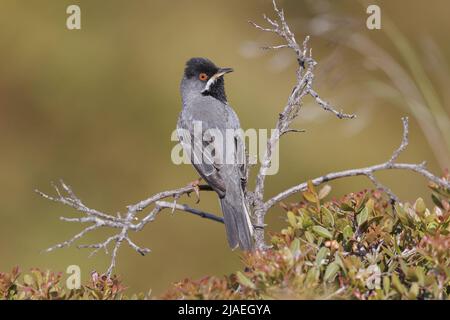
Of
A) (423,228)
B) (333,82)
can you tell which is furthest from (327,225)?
(333,82)

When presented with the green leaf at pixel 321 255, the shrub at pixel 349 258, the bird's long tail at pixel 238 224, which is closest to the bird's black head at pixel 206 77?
the bird's long tail at pixel 238 224

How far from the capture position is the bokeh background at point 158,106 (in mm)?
6992

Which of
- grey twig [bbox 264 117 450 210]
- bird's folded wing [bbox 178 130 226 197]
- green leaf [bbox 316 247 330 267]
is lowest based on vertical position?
green leaf [bbox 316 247 330 267]

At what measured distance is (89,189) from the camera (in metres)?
7.14

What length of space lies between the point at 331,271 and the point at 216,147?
2038mm

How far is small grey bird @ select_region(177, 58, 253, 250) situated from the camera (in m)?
4.17

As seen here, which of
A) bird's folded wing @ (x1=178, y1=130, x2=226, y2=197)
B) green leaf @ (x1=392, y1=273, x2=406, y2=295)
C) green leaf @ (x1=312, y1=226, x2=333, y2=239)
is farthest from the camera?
bird's folded wing @ (x1=178, y1=130, x2=226, y2=197)

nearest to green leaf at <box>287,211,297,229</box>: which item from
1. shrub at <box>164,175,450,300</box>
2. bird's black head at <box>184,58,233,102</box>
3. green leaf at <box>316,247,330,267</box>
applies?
shrub at <box>164,175,450,300</box>

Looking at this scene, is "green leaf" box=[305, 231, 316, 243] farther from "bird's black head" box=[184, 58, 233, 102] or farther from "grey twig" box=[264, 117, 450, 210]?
"bird's black head" box=[184, 58, 233, 102]

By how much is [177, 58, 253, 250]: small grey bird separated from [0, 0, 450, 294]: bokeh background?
5.25ft

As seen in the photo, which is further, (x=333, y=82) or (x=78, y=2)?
(x=78, y=2)

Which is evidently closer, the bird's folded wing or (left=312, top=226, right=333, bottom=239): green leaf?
(left=312, top=226, right=333, bottom=239): green leaf
